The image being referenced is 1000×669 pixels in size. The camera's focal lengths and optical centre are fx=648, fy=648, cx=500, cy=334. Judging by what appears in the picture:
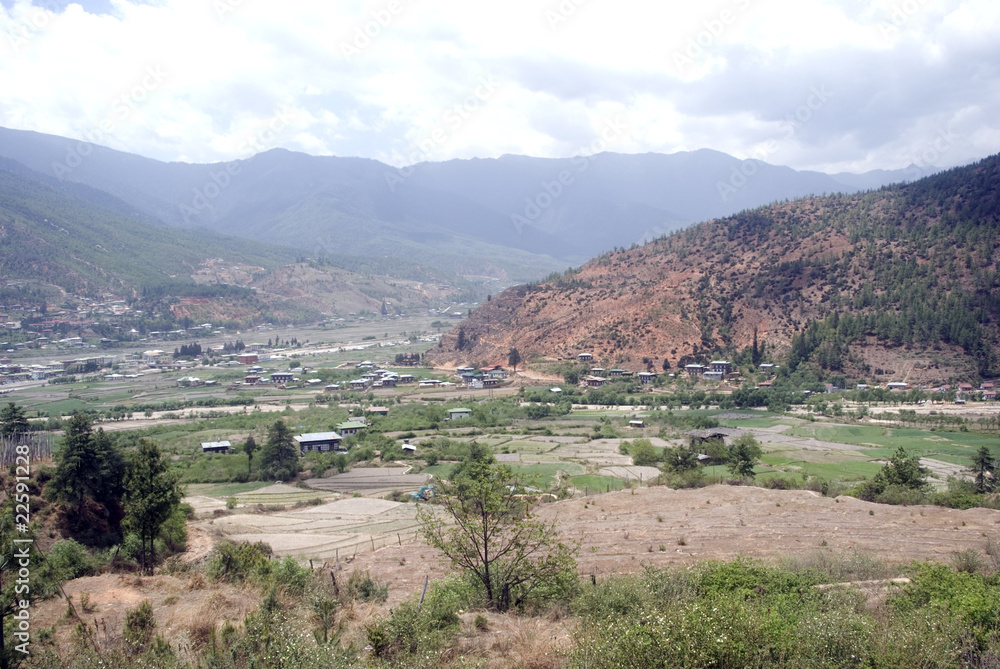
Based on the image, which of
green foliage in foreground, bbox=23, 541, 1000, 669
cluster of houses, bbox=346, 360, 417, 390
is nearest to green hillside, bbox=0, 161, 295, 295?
cluster of houses, bbox=346, 360, 417, 390

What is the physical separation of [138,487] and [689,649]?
44.6 feet

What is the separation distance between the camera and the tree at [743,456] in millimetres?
28125

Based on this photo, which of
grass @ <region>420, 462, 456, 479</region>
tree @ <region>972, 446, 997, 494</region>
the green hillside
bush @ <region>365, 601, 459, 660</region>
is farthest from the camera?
the green hillside

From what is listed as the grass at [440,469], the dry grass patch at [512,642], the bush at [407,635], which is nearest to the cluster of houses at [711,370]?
the grass at [440,469]

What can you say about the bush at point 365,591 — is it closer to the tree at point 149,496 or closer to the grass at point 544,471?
the tree at point 149,496

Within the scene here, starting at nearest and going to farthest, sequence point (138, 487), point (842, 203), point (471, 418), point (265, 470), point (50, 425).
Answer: point (138, 487)
point (265, 470)
point (50, 425)
point (471, 418)
point (842, 203)

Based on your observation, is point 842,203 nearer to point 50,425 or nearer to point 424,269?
point 50,425

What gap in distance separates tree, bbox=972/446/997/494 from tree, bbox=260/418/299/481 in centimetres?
2944

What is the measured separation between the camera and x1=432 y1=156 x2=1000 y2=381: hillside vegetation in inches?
2069

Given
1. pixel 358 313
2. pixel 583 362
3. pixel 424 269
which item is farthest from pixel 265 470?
pixel 424 269

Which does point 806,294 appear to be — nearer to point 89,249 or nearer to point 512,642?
point 512,642

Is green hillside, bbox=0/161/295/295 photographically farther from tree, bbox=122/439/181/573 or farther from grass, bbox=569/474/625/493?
tree, bbox=122/439/181/573

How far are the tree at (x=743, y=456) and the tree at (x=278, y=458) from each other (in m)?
21.1

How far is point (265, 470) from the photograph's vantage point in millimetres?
32125
